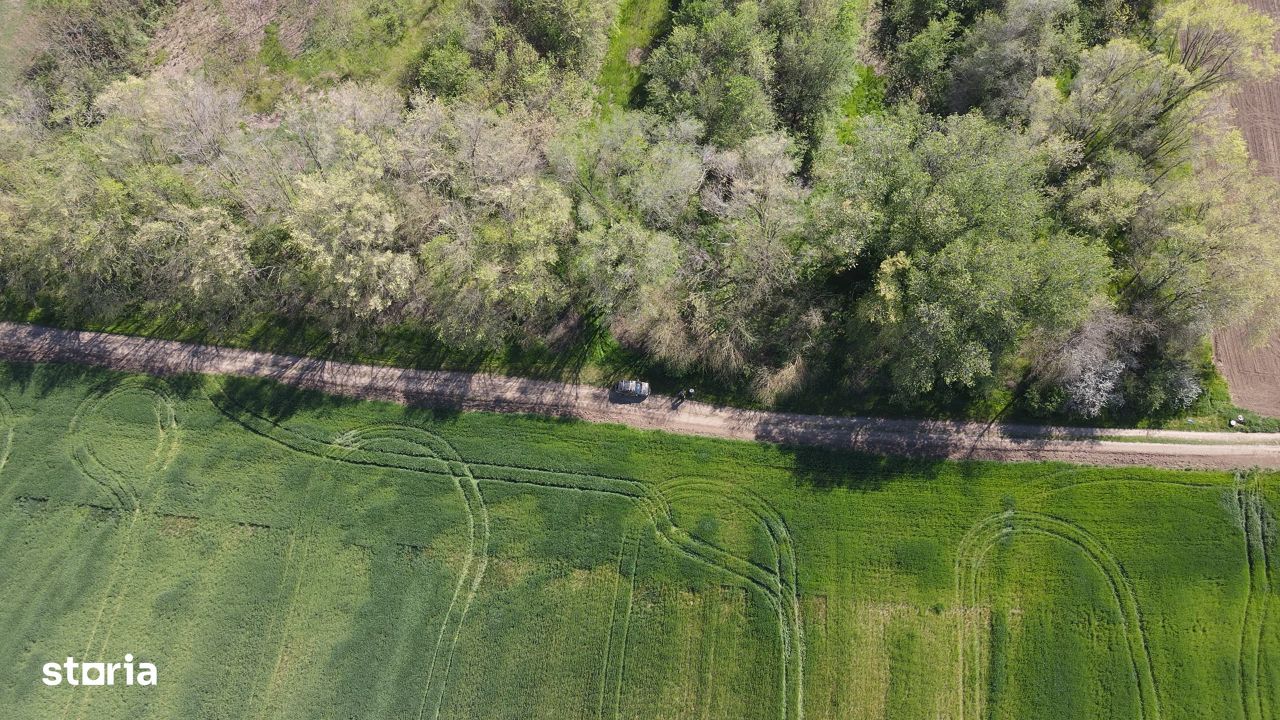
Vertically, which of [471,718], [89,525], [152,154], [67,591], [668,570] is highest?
[152,154]

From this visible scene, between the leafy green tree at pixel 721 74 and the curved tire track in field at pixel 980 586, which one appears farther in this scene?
the leafy green tree at pixel 721 74

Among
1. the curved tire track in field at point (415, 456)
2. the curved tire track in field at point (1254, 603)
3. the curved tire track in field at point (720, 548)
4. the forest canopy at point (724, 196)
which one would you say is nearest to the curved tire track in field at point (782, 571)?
the curved tire track in field at point (720, 548)

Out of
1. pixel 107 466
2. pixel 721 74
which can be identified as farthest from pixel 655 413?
pixel 107 466

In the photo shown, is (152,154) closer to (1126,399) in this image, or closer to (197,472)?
(197,472)

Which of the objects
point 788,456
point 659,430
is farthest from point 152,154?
point 788,456

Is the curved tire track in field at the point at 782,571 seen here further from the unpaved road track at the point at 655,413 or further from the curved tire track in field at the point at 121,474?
the curved tire track in field at the point at 121,474

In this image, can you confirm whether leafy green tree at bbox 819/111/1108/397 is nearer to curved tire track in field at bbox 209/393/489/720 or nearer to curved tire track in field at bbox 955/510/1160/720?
curved tire track in field at bbox 955/510/1160/720
